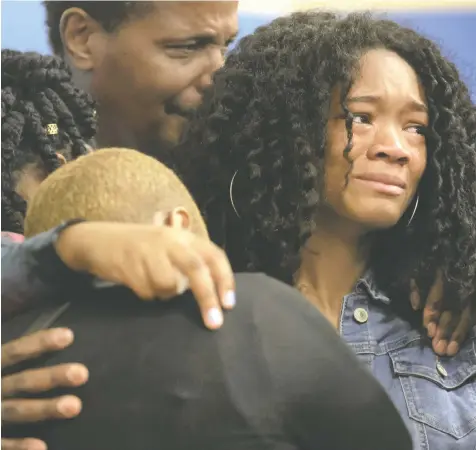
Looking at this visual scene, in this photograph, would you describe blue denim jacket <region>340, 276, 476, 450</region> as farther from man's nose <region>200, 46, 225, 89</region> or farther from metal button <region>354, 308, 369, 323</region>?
man's nose <region>200, 46, 225, 89</region>

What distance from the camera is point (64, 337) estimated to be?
1.58 feet

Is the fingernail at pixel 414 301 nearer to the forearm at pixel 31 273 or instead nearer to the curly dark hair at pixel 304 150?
the curly dark hair at pixel 304 150

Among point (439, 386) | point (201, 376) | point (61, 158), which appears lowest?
point (439, 386)

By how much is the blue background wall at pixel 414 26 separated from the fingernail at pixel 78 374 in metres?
0.32

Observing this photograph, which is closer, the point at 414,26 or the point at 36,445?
the point at 36,445

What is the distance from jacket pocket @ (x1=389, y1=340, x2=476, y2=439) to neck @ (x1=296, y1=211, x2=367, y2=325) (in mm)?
80

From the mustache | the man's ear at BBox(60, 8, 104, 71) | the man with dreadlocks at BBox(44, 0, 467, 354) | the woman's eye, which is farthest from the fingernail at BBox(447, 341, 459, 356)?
the man's ear at BBox(60, 8, 104, 71)

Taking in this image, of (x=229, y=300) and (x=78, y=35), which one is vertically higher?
(x=78, y=35)

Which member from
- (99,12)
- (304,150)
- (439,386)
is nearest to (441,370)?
(439,386)

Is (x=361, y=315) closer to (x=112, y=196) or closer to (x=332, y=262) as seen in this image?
(x=332, y=262)

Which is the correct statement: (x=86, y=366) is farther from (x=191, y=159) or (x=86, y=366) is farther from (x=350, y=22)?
(x=350, y=22)

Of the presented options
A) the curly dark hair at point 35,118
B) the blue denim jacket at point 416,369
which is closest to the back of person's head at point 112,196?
the curly dark hair at point 35,118

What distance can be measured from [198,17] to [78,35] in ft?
0.38

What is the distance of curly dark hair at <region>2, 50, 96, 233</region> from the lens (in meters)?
0.62
